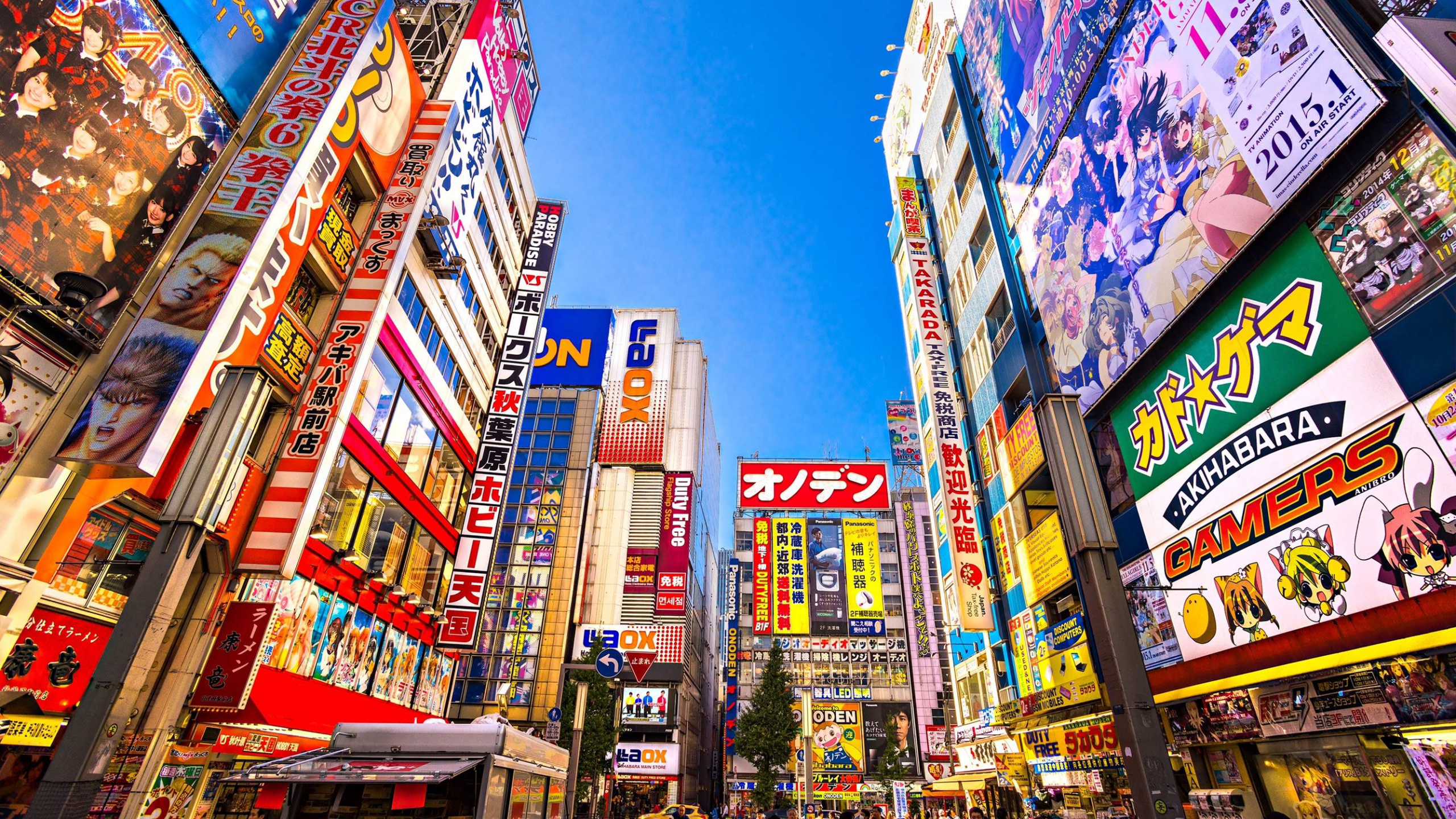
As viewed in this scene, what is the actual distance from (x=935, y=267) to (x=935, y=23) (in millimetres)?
14256

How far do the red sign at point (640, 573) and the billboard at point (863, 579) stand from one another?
19548 mm

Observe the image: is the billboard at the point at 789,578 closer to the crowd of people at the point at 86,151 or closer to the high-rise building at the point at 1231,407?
the high-rise building at the point at 1231,407

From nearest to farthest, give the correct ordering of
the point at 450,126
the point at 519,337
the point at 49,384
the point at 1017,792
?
the point at 49,384, the point at 450,126, the point at 1017,792, the point at 519,337

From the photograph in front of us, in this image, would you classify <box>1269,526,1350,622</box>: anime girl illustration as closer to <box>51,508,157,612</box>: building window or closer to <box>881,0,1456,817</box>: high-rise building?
<box>881,0,1456,817</box>: high-rise building

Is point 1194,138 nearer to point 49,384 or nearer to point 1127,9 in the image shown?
point 1127,9

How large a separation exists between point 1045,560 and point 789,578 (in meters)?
48.4

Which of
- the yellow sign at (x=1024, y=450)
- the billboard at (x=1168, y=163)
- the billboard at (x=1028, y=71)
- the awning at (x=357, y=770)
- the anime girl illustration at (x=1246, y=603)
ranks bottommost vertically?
the awning at (x=357, y=770)

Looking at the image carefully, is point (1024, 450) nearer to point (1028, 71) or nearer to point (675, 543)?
point (1028, 71)

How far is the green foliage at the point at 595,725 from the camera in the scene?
4666 cm

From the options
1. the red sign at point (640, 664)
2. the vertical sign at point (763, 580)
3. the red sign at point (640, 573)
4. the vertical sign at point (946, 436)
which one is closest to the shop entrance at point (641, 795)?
the vertical sign at point (763, 580)

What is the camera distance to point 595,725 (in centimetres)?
4809

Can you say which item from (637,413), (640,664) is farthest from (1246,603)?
(637,413)

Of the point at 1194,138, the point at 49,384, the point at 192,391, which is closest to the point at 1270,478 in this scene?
the point at 1194,138

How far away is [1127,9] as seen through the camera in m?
16.2
